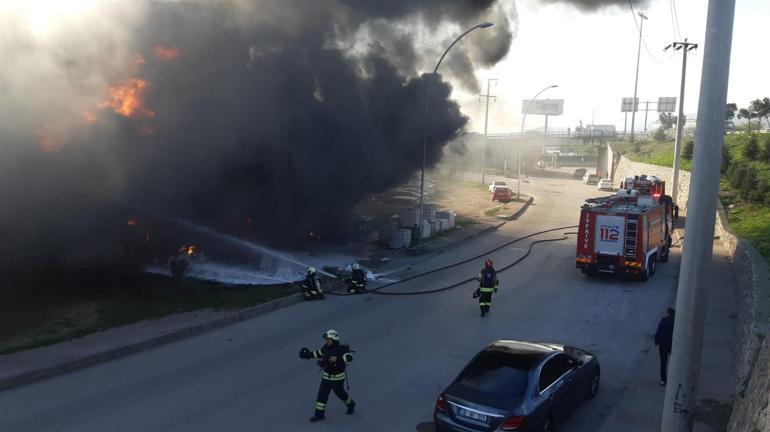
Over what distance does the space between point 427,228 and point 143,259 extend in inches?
424

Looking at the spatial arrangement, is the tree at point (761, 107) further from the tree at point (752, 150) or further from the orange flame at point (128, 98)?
the orange flame at point (128, 98)

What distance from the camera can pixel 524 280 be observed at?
17.4m

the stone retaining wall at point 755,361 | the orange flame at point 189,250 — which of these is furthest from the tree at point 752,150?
the orange flame at point 189,250

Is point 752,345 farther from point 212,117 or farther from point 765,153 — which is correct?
point 765,153

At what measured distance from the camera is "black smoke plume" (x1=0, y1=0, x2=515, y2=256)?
1397cm

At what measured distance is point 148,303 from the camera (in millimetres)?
13609

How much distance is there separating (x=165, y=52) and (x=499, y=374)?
1373 cm

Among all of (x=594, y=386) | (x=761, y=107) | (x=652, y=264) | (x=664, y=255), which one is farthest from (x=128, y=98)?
(x=761, y=107)

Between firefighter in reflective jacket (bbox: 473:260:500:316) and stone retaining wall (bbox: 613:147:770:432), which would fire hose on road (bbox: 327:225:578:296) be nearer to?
firefighter in reflective jacket (bbox: 473:260:500:316)

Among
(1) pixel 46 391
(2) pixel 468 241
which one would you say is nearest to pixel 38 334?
(1) pixel 46 391

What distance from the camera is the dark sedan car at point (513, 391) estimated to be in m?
6.64

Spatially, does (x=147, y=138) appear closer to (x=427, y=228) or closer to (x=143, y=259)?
(x=143, y=259)

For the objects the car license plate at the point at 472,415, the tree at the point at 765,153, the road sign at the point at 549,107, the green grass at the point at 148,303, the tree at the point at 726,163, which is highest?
the road sign at the point at 549,107

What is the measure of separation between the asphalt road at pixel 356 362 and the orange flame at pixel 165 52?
8.13 m
